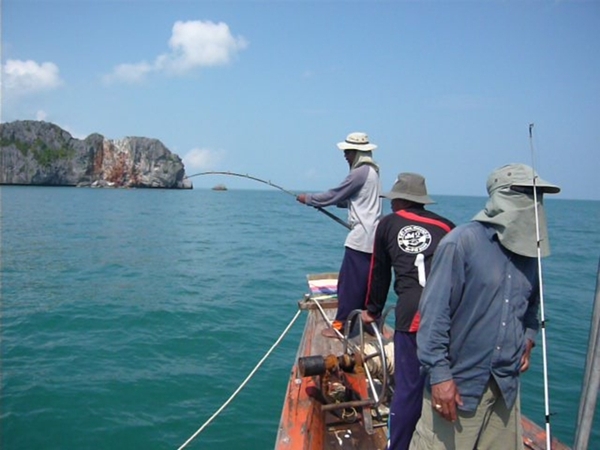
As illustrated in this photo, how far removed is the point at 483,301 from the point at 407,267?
0.75m

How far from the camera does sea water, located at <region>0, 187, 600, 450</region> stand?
6.18 metres

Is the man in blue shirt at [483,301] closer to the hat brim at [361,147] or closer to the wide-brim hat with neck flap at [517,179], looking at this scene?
the wide-brim hat with neck flap at [517,179]

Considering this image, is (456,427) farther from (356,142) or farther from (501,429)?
(356,142)

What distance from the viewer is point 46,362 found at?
8.09 metres

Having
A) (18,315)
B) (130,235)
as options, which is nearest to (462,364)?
(18,315)

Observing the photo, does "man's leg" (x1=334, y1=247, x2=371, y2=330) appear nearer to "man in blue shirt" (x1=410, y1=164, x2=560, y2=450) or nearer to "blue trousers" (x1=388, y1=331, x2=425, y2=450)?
"blue trousers" (x1=388, y1=331, x2=425, y2=450)

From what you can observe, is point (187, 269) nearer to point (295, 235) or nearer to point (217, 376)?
point (217, 376)

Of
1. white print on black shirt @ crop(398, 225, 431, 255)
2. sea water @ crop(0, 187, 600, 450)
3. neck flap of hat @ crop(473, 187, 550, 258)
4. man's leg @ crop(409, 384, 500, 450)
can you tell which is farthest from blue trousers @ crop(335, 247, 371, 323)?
neck flap of hat @ crop(473, 187, 550, 258)

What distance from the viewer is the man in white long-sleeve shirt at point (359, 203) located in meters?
4.30

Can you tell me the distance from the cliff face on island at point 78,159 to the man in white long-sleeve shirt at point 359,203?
405 feet

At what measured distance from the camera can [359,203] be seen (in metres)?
4.35

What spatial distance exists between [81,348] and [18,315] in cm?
301

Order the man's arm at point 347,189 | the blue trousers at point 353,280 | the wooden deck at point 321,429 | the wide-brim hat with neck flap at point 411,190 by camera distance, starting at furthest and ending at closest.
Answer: the blue trousers at point 353,280 → the man's arm at point 347,189 → the wooden deck at point 321,429 → the wide-brim hat with neck flap at point 411,190

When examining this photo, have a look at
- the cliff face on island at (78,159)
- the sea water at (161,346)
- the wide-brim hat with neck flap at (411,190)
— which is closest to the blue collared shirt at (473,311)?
the sea water at (161,346)
